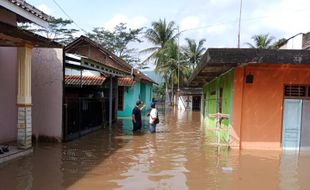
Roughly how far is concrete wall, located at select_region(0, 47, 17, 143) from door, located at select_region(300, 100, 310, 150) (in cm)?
958

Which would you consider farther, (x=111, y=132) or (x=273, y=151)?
(x=111, y=132)

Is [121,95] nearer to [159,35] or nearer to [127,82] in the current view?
[127,82]

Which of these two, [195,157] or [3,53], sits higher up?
[3,53]

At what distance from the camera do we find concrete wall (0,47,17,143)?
11.5 m

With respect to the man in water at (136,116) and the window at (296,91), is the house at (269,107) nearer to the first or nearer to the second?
the window at (296,91)

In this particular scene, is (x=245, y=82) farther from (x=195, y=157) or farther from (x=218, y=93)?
(x=218, y=93)

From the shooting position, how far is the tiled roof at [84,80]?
776 inches

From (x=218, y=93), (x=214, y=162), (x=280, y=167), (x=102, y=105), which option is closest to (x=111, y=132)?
(x=102, y=105)

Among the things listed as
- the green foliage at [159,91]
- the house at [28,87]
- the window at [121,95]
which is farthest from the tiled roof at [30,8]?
the green foliage at [159,91]

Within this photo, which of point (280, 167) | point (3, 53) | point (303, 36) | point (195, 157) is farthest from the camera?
point (303, 36)

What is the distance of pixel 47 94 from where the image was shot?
1238 centimetres

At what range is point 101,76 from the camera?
22.6 metres

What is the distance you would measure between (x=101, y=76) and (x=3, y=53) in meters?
11.1

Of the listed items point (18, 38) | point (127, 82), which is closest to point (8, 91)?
point (18, 38)
